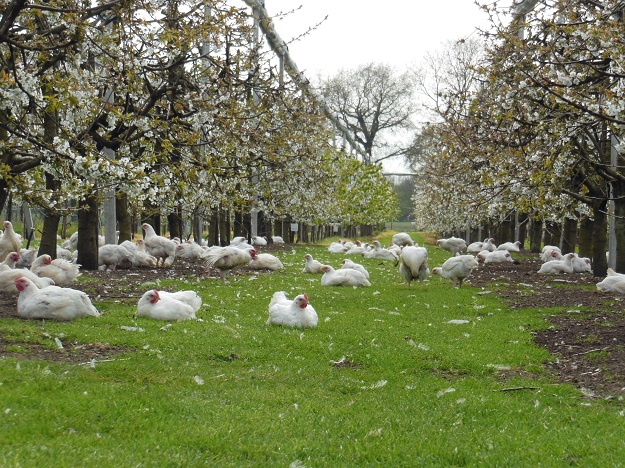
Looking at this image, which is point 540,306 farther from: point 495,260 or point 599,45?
point 495,260

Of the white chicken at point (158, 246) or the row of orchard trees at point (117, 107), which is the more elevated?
the row of orchard trees at point (117, 107)

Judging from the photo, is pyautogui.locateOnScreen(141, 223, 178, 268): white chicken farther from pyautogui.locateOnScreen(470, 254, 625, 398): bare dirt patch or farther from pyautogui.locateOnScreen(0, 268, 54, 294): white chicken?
pyautogui.locateOnScreen(470, 254, 625, 398): bare dirt patch

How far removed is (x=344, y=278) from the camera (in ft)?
61.8

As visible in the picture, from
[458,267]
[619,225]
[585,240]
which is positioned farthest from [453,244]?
[619,225]

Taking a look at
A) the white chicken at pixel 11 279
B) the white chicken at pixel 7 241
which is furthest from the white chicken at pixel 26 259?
the white chicken at pixel 11 279

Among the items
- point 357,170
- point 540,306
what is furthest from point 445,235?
point 540,306

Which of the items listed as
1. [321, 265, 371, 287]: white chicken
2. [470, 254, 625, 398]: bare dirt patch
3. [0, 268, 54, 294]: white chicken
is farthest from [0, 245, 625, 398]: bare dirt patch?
[321, 265, 371, 287]: white chicken

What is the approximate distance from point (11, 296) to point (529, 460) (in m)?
10.9

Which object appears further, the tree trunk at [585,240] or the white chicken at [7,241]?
the tree trunk at [585,240]

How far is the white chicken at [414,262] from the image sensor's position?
60.0 ft

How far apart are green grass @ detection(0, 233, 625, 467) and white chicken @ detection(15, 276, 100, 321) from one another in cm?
31

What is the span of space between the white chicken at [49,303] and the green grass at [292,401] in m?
0.31

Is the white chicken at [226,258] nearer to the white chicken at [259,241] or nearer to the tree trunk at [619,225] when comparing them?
the tree trunk at [619,225]

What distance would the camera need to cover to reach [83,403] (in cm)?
615
